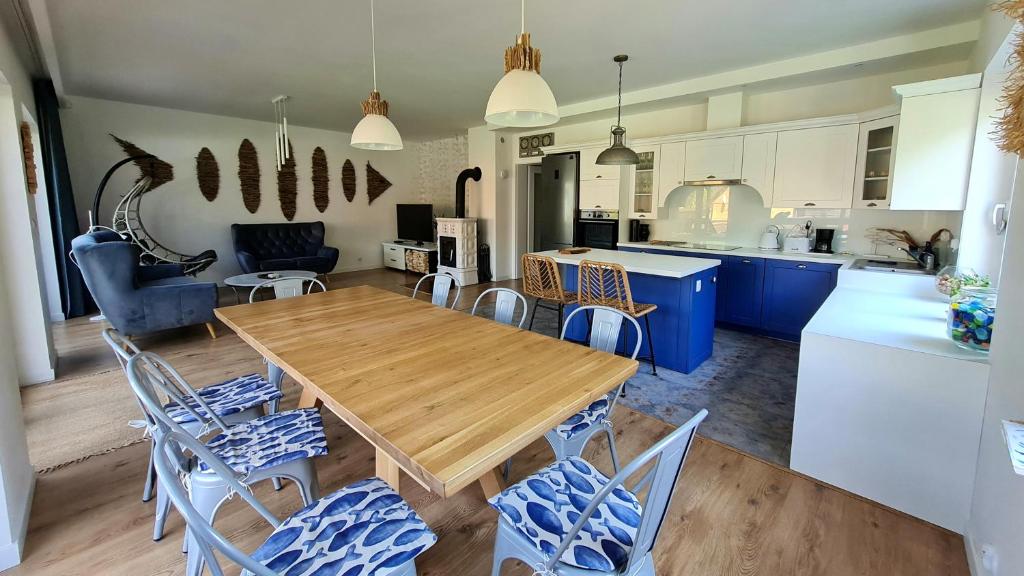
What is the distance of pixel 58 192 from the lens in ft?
15.6

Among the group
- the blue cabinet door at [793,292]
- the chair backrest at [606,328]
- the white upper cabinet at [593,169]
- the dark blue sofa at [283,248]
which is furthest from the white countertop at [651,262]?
the dark blue sofa at [283,248]

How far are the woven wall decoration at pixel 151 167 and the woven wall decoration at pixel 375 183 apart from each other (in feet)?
9.80

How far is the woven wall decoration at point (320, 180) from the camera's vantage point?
7.66 m

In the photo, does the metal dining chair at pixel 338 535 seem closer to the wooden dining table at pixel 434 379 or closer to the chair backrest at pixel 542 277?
the wooden dining table at pixel 434 379

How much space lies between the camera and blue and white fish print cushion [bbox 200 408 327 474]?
4.98ft

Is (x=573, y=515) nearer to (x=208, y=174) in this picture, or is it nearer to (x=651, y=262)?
(x=651, y=262)

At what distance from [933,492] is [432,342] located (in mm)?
2193

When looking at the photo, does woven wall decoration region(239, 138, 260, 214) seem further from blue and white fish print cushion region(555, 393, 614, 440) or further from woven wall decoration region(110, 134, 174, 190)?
blue and white fish print cushion region(555, 393, 614, 440)

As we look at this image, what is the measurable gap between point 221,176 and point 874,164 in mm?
8055

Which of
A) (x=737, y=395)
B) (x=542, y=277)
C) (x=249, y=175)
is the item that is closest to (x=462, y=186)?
(x=249, y=175)

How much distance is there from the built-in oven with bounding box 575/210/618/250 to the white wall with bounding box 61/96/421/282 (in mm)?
4400

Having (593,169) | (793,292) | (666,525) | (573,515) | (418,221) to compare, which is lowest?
(666,525)

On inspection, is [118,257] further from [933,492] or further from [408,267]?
[933,492]

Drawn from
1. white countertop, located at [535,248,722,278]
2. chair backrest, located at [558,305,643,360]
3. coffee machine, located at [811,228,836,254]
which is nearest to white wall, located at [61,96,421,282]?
white countertop, located at [535,248,722,278]
